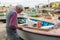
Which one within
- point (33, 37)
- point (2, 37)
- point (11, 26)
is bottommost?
point (2, 37)

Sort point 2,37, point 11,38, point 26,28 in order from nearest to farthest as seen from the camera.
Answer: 1. point 11,38
2. point 26,28
3. point 2,37

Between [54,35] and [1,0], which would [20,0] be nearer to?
[1,0]

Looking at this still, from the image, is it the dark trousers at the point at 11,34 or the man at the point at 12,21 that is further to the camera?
the dark trousers at the point at 11,34

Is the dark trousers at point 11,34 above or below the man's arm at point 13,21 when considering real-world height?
below

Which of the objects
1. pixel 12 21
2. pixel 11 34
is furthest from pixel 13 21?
pixel 11 34

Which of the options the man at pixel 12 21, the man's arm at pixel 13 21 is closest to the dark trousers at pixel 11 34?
the man at pixel 12 21

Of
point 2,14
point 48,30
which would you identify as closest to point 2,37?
point 2,14

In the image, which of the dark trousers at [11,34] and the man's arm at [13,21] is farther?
the dark trousers at [11,34]

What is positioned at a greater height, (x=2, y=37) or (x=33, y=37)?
(x=33, y=37)

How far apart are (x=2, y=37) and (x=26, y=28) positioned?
66.8 inches

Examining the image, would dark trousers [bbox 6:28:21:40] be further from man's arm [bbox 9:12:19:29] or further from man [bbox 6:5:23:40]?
man's arm [bbox 9:12:19:29]

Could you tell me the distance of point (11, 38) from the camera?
10.3ft

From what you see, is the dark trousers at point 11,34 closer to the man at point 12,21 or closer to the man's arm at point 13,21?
the man at point 12,21

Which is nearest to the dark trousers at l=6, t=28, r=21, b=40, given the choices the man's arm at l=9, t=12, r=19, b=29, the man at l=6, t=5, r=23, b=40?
the man at l=6, t=5, r=23, b=40
